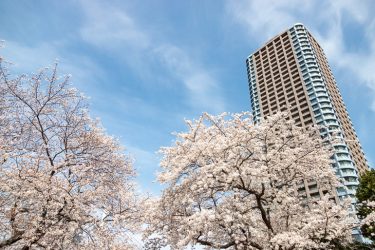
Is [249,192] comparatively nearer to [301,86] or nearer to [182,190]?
[182,190]

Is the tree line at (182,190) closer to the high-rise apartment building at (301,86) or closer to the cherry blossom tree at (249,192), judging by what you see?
the cherry blossom tree at (249,192)

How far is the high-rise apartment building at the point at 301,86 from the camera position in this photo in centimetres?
9138

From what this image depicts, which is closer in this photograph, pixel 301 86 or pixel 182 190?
pixel 182 190

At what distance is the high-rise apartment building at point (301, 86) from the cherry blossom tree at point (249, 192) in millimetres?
74125

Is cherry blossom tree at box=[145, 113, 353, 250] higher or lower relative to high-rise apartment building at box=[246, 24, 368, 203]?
lower

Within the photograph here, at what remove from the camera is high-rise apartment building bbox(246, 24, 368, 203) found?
91375 millimetres

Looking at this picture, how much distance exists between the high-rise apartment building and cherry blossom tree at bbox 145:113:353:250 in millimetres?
74125

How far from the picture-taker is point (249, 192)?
12.6 metres

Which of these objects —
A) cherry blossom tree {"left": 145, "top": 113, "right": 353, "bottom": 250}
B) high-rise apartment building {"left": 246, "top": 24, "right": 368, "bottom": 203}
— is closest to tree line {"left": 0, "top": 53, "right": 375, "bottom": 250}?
cherry blossom tree {"left": 145, "top": 113, "right": 353, "bottom": 250}

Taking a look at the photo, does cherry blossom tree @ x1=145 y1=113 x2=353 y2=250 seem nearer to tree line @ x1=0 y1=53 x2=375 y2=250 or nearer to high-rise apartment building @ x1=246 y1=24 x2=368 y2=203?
tree line @ x1=0 y1=53 x2=375 y2=250

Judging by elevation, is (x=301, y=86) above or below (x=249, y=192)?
above

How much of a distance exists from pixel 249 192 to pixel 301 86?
9914 centimetres

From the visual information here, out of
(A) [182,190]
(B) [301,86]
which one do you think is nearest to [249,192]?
(A) [182,190]

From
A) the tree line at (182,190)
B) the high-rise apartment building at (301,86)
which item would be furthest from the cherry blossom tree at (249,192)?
the high-rise apartment building at (301,86)
